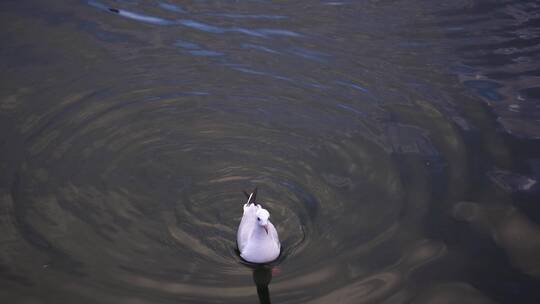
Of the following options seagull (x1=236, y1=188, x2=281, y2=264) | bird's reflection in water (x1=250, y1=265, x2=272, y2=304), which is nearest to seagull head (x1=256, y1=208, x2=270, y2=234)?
seagull (x1=236, y1=188, x2=281, y2=264)

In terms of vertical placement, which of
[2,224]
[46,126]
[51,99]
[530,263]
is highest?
[51,99]

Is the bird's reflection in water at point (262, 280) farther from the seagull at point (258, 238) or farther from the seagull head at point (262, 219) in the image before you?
the seagull head at point (262, 219)

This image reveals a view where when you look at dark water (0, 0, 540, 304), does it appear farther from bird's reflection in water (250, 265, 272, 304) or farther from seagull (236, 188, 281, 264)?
seagull (236, 188, 281, 264)

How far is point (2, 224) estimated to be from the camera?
6.68 metres

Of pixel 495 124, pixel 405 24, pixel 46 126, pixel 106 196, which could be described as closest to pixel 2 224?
pixel 106 196

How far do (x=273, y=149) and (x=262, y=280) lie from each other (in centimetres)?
241

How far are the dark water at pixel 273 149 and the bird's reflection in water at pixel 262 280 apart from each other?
30 mm

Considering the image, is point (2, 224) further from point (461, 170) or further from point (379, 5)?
point (379, 5)

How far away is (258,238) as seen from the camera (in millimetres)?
6309

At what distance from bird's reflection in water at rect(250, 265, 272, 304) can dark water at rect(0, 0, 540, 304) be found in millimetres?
30

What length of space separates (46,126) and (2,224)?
209cm

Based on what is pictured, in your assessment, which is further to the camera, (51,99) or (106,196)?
(51,99)

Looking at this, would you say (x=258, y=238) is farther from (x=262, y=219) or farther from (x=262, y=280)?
(x=262, y=280)

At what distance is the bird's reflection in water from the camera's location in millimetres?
6063
